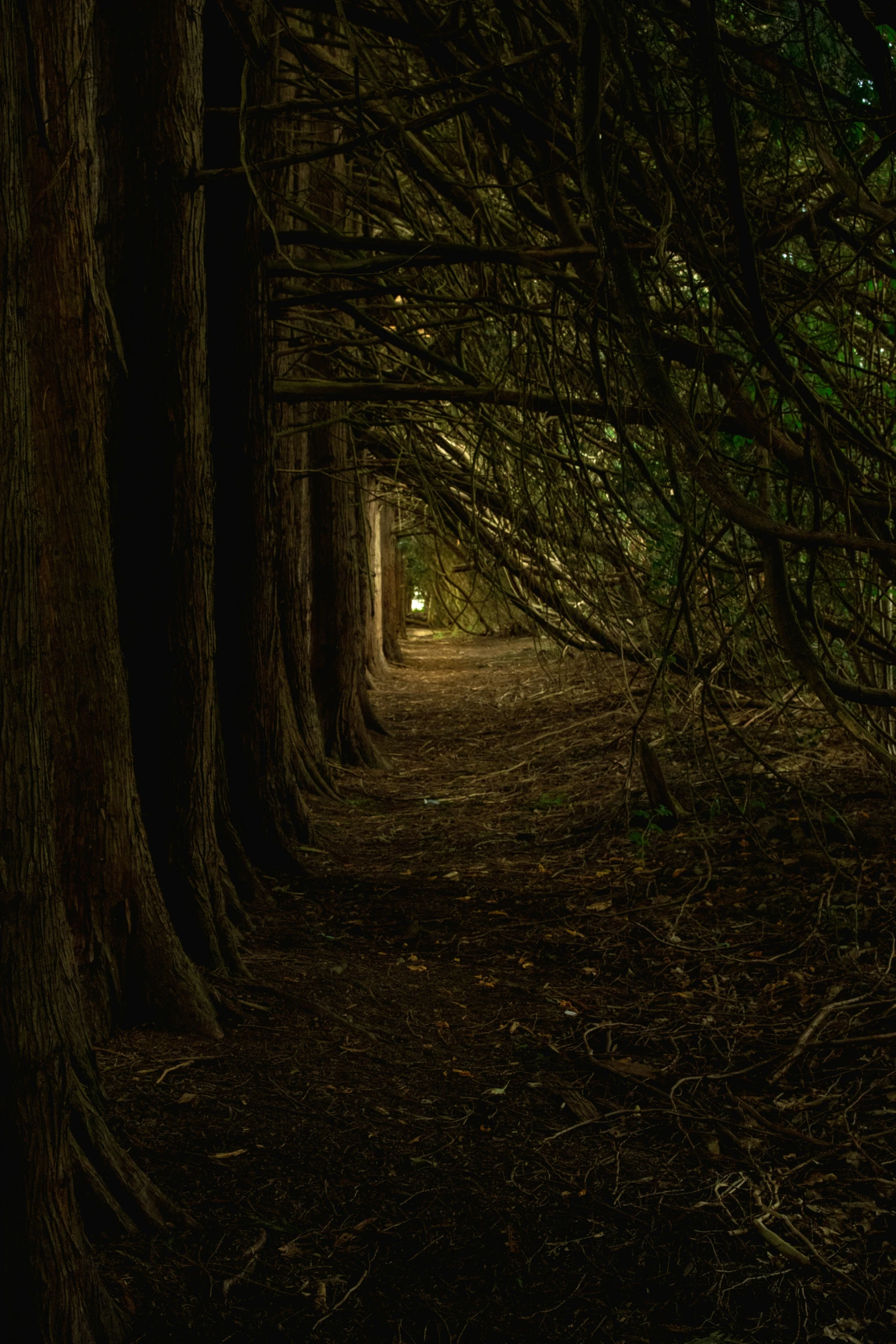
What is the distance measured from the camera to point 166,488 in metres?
4.95

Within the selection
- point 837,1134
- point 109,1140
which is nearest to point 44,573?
point 109,1140

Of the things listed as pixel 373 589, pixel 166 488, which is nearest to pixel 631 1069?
pixel 166 488

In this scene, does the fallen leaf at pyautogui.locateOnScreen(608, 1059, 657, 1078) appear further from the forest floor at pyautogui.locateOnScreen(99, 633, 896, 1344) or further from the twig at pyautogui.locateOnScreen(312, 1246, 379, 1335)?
the twig at pyautogui.locateOnScreen(312, 1246, 379, 1335)

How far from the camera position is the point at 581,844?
740cm

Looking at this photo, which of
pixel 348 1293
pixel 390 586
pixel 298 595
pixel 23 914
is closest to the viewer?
pixel 23 914

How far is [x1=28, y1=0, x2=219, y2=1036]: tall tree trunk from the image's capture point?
3932mm

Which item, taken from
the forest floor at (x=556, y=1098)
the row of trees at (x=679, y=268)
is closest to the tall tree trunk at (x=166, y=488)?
the row of trees at (x=679, y=268)

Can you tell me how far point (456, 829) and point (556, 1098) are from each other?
13.6ft

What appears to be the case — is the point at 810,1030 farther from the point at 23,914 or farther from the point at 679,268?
the point at 679,268

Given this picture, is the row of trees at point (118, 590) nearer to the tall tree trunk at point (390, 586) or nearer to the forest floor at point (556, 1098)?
the forest floor at point (556, 1098)

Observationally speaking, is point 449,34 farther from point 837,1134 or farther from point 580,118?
point 837,1134

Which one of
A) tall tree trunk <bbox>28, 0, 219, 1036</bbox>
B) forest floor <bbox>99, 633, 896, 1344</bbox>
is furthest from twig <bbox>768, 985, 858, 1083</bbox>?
tall tree trunk <bbox>28, 0, 219, 1036</bbox>

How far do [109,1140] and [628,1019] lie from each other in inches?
95.2

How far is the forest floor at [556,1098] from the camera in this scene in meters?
2.96
